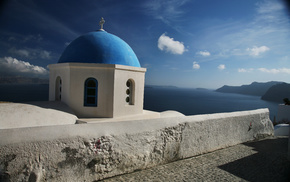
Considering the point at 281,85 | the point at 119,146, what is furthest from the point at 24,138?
the point at 281,85

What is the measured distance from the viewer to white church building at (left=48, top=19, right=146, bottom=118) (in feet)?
24.3

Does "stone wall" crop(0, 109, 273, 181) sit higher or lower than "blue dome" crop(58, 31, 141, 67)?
lower

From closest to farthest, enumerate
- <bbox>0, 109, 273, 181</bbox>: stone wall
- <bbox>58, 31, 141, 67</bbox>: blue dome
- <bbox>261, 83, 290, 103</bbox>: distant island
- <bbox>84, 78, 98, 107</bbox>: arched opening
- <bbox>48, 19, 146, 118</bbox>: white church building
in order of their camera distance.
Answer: <bbox>0, 109, 273, 181</bbox>: stone wall < <bbox>48, 19, 146, 118</bbox>: white church building < <bbox>84, 78, 98, 107</bbox>: arched opening < <bbox>58, 31, 141, 67</bbox>: blue dome < <bbox>261, 83, 290, 103</bbox>: distant island

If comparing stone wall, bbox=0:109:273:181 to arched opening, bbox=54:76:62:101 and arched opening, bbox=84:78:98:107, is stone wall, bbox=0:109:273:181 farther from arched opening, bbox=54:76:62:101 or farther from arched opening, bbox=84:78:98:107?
arched opening, bbox=54:76:62:101

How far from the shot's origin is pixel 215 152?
473 cm

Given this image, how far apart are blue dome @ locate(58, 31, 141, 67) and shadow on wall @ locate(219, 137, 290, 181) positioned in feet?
18.6

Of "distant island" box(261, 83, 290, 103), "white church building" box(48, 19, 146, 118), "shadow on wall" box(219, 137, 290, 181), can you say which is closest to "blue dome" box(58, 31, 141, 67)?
"white church building" box(48, 19, 146, 118)

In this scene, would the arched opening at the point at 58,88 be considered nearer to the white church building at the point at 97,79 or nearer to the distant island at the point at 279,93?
the white church building at the point at 97,79

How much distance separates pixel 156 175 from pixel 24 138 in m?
2.23

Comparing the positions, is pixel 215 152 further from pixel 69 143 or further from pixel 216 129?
pixel 69 143

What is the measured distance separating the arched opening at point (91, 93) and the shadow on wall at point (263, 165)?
5312 millimetres

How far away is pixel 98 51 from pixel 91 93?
1795 millimetres

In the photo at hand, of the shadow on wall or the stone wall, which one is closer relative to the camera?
the stone wall

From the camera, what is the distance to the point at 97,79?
7.45 metres
